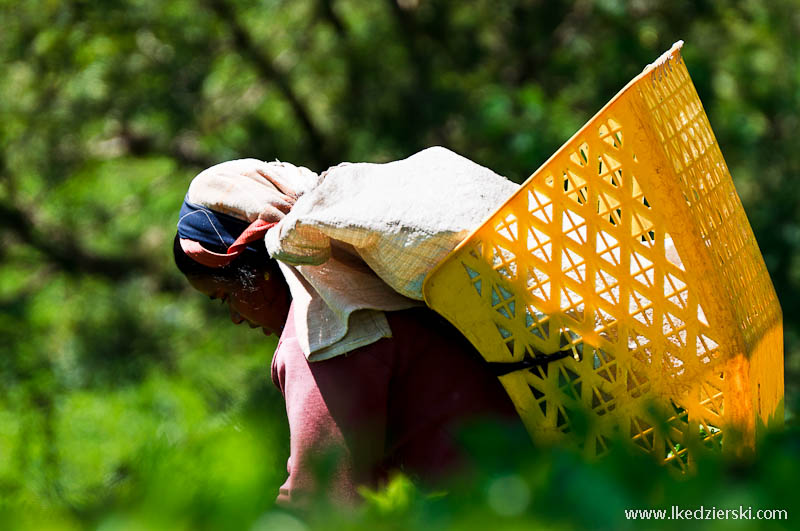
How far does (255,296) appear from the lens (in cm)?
195

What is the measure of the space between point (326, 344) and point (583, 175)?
1.68 feet

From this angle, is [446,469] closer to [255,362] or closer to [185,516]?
[185,516]

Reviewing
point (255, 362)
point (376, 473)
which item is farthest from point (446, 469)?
point (255, 362)

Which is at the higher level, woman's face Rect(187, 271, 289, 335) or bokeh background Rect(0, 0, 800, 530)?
bokeh background Rect(0, 0, 800, 530)

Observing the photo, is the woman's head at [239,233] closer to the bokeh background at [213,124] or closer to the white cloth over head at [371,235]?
the white cloth over head at [371,235]

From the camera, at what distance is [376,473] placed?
5.47ft

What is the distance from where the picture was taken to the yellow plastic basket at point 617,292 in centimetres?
152

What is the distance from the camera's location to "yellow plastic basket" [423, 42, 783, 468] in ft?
4.98

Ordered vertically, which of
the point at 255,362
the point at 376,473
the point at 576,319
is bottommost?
the point at 376,473

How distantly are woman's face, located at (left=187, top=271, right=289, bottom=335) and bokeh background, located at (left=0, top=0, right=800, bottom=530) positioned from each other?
2854 millimetres

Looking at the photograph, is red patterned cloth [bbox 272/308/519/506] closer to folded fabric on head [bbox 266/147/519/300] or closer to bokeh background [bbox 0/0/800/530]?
folded fabric on head [bbox 266/147/519/300]

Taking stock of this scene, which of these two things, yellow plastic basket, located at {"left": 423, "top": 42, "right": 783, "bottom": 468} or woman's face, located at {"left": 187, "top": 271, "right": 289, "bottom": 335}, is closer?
yellow plastic basket, located at {"left": 423, "top": 42, "right": 783, "bottom": 468}

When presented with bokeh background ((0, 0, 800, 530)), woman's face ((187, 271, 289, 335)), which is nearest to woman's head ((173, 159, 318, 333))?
woman's face ((187, 271, 289, 335))

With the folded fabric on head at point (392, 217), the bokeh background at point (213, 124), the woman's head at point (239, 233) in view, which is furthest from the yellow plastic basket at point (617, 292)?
the bokeh background at point (213, 124)
